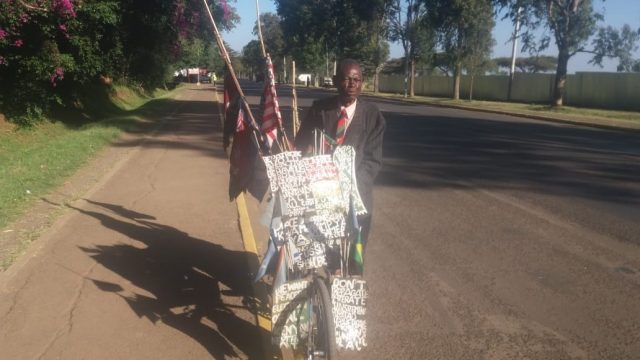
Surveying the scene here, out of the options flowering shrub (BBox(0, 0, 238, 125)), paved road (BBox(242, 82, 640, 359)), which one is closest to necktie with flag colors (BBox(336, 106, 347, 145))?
paved road (BBox(242, 82, 640, 359))

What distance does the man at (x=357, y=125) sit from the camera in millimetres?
3732

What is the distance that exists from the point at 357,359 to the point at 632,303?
7.96 ft

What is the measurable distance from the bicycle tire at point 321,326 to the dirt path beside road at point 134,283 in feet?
2.43

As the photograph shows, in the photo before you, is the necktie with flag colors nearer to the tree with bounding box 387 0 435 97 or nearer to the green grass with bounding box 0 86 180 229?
the green grass with bounding box 0 86 180 229

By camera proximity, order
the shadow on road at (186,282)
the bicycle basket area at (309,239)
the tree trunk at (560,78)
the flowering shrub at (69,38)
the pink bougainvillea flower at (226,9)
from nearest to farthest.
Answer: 1. the bicycle basket area at (309,239)
2. the shadow on road at (186,282)
3. the flowering shrub at (69,38)
4. the pink bougainvillea flower at (226,9)
5. the tree trunk at (560,78)

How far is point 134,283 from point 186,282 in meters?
0.45

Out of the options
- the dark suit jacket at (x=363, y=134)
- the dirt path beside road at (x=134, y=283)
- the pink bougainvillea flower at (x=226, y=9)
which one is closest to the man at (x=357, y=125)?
the dark suit jacket at (x=363, y=134)

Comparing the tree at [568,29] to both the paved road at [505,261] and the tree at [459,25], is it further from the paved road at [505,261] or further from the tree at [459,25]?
the paved road at [505,261]

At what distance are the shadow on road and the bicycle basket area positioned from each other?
63 centimetres

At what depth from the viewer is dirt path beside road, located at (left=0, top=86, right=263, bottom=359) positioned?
155 inches

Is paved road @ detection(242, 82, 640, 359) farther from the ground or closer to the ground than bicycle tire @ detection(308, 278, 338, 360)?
closer to the ground

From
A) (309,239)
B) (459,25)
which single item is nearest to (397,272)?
(309,239)

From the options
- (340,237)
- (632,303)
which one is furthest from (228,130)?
(632,303)

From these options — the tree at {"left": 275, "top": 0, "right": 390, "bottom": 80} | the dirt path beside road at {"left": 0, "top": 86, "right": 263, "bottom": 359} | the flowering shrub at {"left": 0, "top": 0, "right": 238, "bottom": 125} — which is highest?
the tree at {"left": 275, "top": 0, "right": 390, "bottom": 80}
